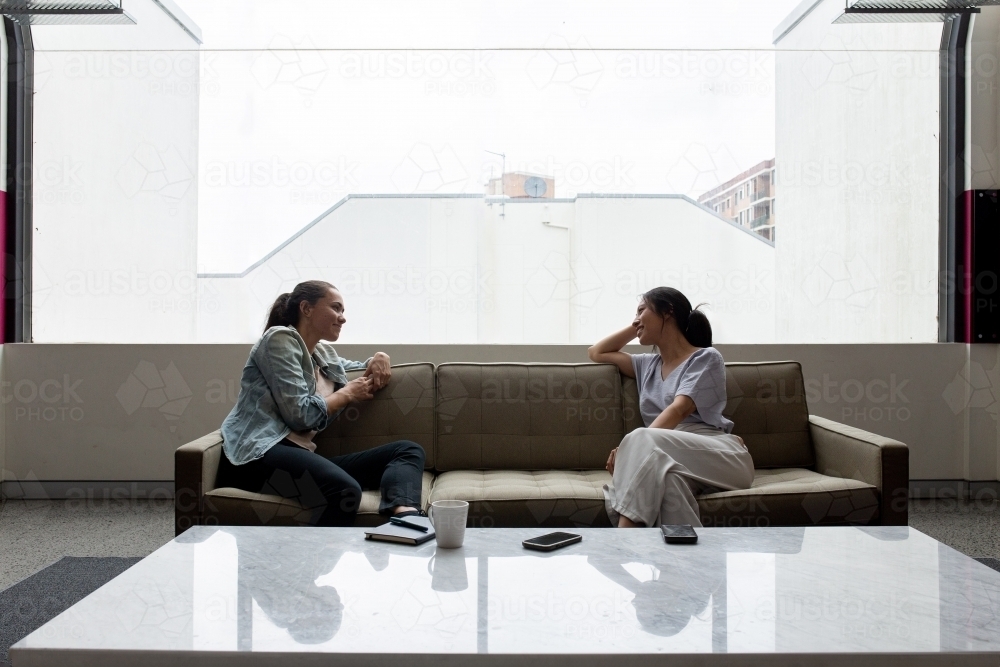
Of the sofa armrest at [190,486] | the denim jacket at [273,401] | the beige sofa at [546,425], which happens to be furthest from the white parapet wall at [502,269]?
the sofa armrest at [190,486]

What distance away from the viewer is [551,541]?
1.72m

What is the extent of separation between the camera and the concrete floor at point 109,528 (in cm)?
296

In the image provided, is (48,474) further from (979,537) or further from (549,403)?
(979,537)

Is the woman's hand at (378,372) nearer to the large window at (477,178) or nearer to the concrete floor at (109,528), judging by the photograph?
the large window at (477,178)

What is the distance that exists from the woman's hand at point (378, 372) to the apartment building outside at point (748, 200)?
2.04 meters

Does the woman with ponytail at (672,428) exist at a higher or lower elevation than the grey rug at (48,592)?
higher

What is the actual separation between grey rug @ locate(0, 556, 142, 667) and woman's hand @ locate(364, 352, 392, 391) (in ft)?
3.82

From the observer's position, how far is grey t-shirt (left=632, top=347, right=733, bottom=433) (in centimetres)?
264

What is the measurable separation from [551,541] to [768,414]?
1532mm

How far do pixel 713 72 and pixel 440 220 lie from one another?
170cm

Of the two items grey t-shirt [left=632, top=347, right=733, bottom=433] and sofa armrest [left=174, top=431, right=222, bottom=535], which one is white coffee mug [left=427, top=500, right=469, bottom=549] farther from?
grey t-shirt [left=632, top=347, right=733, bottom=433]

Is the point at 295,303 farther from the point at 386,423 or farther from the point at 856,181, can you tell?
the point at 856,181

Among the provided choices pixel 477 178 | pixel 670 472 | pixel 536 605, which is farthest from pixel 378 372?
pixel 536 605

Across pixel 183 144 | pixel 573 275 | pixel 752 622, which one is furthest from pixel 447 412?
pixel 183 144
